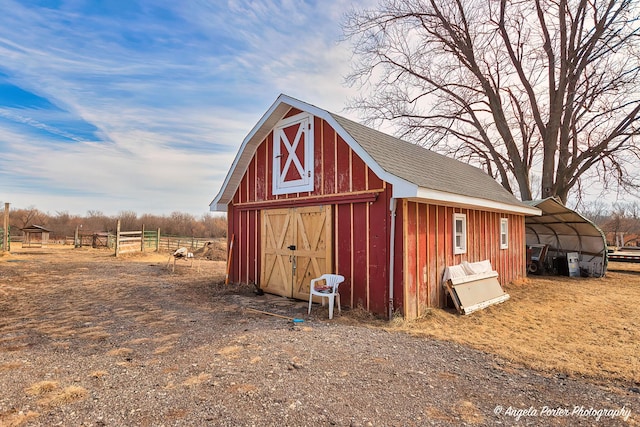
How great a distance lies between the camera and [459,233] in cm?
826

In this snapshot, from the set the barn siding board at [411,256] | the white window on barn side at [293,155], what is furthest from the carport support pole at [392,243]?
the white window on barn side at [293,155]

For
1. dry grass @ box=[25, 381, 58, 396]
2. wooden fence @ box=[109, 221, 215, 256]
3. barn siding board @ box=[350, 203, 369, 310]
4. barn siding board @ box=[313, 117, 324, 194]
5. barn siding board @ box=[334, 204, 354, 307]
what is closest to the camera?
dry grass @ box=[25, 381, 58, 396]

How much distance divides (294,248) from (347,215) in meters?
1.73

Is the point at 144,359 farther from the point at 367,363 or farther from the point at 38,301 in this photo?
the point at 38,301

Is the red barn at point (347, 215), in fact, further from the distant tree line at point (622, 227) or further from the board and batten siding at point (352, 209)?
the distant tree line at point (622, 227)

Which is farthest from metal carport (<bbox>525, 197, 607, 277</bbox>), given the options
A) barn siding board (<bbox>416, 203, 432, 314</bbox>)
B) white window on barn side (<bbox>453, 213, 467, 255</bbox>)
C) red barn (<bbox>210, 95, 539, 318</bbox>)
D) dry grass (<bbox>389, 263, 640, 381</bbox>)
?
barn siding board (<bbox>416, 203, 432, 314</bbox>)

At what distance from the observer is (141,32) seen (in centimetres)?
905

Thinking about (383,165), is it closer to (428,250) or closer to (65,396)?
(428,250)

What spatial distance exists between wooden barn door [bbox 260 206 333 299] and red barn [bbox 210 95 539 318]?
0.03 meters

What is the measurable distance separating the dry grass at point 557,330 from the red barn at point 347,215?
848mm

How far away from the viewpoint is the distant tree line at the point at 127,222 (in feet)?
157

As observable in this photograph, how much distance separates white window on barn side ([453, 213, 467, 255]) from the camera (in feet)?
26.3

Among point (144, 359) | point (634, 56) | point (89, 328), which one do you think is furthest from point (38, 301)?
point (634, 56)

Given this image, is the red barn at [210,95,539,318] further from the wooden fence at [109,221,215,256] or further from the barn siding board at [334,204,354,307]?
the wooden fence at [109,221,215,256]
